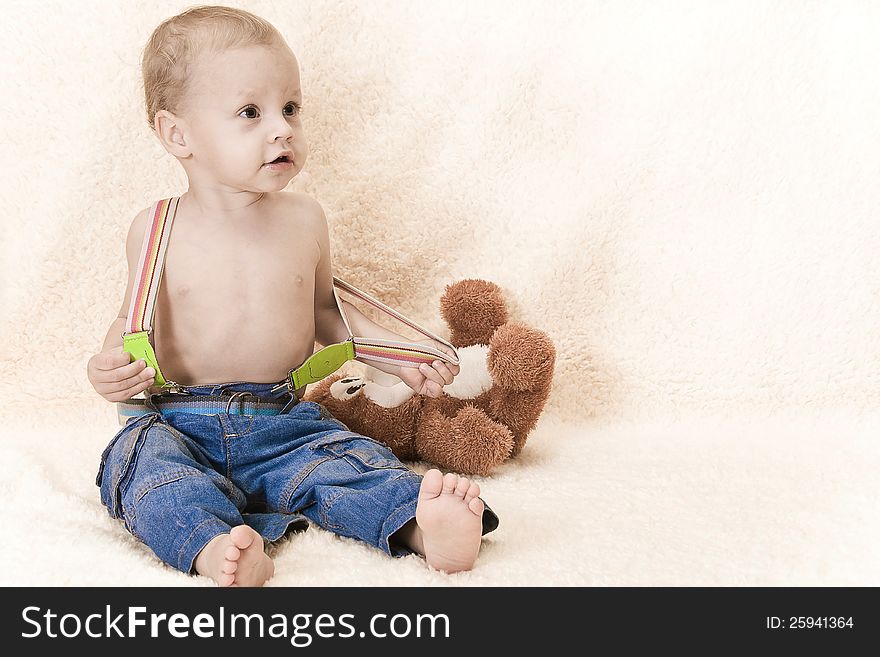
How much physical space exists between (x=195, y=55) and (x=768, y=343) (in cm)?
93

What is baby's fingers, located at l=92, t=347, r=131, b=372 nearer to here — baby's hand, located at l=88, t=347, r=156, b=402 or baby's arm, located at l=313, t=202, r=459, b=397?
baby's hand, located at l=88, t=347, r=156, b=402

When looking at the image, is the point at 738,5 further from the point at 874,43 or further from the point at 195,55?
the point at 195,55

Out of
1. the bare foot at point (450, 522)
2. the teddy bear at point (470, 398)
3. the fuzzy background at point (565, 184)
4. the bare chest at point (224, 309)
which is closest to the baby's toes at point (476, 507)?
the bare foot at point (450, 522)

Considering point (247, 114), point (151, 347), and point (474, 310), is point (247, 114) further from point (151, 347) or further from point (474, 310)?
point (474, 310)

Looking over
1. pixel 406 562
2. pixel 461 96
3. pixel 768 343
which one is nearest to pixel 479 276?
pixel 461 96

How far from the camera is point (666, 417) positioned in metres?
1.49

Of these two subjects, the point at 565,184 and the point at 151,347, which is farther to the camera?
the point at 565,184

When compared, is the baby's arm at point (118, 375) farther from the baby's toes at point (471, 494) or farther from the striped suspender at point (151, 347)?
the baby's toes at point (471, 494)

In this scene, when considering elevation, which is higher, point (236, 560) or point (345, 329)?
point (345, 329)

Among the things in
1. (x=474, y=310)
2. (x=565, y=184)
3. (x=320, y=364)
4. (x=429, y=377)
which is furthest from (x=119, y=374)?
(x=565, y=184)

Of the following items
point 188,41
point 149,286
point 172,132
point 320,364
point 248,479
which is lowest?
point 248,479

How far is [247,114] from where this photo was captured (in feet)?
3.88

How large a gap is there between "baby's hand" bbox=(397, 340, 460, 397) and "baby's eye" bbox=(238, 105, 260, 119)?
1.20ft

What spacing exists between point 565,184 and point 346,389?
49cm
